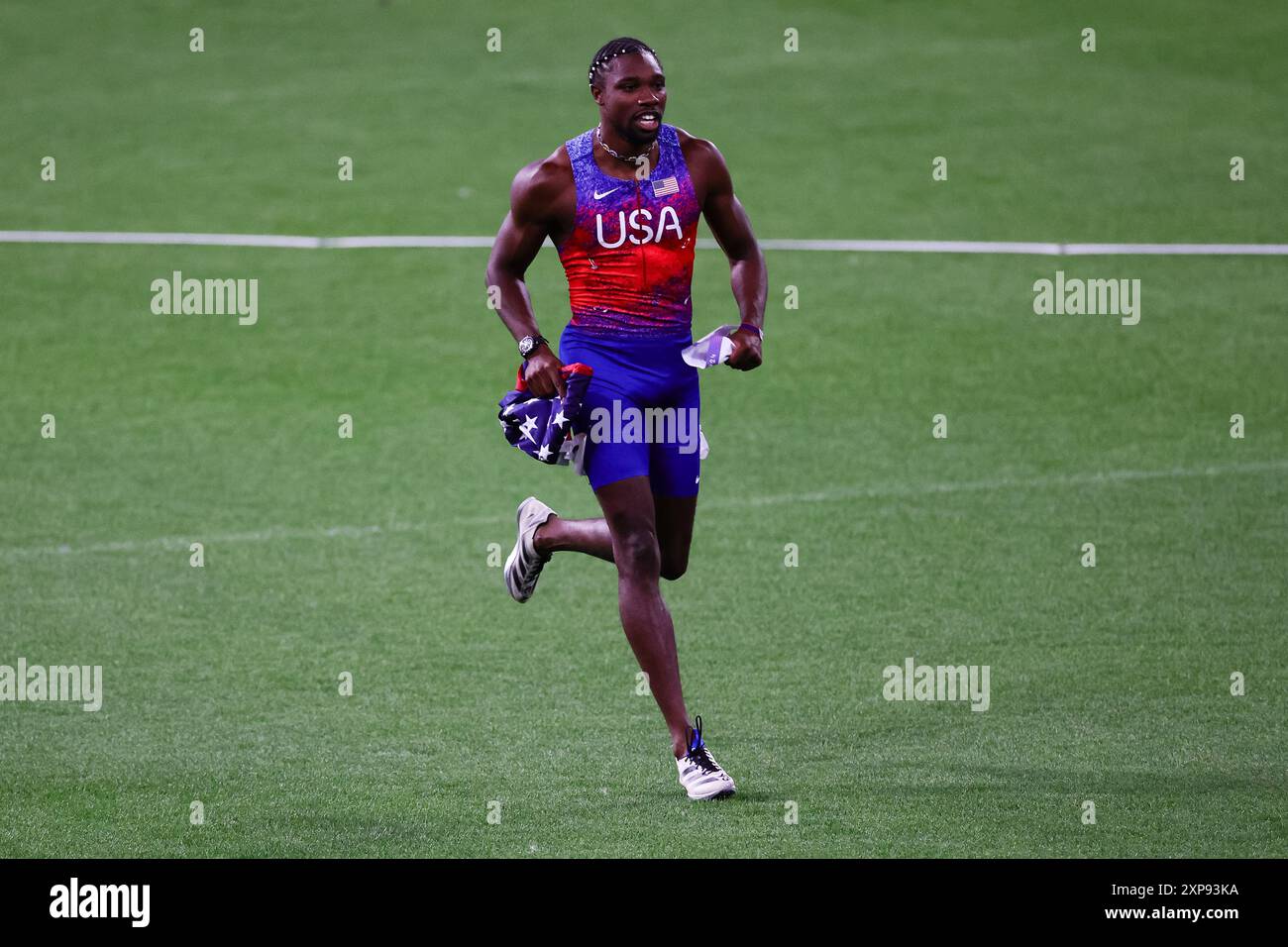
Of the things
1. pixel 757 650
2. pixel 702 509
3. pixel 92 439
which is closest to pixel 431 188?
pixel 92 439

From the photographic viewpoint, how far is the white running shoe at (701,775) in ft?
23.6

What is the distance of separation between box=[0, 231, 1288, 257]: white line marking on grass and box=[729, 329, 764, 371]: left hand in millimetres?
11110

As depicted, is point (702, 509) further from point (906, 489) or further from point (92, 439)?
point (92, 439)

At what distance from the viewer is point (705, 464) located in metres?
13.1

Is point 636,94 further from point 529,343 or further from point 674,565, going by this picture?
point 674,565

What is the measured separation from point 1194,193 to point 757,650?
12.1m

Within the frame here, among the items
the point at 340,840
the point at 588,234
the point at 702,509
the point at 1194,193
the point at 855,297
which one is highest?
the point at 1194,193

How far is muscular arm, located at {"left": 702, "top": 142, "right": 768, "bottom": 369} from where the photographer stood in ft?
25.2

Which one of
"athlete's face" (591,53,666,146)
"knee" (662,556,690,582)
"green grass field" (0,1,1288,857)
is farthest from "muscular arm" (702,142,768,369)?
"green grass field" (0,1,1288,857)

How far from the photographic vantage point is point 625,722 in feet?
27.2

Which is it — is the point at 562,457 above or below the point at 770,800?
above

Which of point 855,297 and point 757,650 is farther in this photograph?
point 855,297

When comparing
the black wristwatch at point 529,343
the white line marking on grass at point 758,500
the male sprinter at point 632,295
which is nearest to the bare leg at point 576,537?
the male sprinter at point 632,295

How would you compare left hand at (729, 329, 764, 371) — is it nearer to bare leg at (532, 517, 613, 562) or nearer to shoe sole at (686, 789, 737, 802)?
bare leg at (532, 517, 613, 562)
